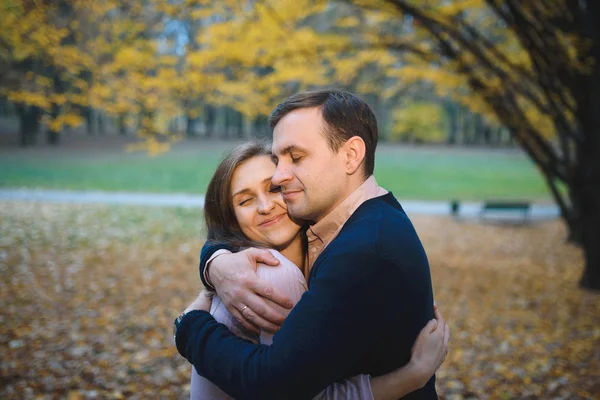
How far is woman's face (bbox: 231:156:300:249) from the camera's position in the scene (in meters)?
2.12

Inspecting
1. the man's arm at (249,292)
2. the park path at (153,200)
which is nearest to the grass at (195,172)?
the park path at (153,200)

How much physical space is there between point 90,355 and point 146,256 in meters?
4.61

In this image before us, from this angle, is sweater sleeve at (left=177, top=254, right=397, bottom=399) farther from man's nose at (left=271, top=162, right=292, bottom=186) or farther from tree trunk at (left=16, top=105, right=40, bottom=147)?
tree trunk at (left=16, top=105, right=40, bottom=147)

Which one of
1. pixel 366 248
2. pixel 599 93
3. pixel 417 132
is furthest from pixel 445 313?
pixel 417 132

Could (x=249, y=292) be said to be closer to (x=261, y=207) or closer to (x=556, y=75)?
(x=261, y=207)

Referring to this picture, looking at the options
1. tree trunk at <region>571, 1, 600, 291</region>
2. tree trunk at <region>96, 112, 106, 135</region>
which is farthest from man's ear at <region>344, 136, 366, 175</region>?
tree trunk at <region>96, 112, 106, 135</region>

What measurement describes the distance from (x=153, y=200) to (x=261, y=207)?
50.2 ft

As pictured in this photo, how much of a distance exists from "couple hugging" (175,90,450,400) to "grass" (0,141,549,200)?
16359 mm

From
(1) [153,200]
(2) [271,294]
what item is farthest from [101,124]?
(2) [271,294]

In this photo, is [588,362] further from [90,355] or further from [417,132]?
[417,132]

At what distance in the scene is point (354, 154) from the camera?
1.84 meters

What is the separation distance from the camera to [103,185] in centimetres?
2022

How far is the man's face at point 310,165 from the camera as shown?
1801mm

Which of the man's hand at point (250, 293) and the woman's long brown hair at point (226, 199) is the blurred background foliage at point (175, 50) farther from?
the man's hand at point (250, 293)
